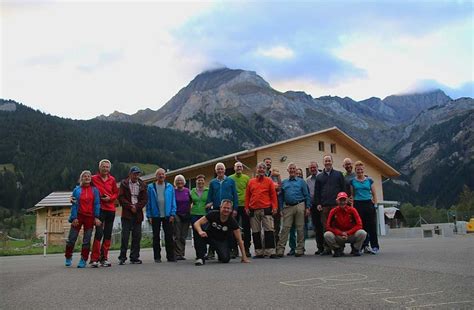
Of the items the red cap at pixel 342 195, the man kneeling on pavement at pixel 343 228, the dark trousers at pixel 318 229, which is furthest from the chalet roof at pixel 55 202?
the red cap at pixel 342 195

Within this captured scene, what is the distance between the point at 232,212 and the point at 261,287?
12.4 feet

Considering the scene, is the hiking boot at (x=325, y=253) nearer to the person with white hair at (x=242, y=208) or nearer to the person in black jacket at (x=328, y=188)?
the person in black jacket at (x=328, y=188)

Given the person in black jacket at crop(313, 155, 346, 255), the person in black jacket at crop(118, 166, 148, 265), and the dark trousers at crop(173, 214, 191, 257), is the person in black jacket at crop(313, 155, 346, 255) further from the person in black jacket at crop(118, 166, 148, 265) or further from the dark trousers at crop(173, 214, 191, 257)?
the person in black jacket at crop(118, 166, 148, 265)

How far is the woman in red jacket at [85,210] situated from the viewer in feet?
29.3

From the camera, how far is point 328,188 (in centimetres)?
991

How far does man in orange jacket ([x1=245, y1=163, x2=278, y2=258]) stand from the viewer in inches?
382

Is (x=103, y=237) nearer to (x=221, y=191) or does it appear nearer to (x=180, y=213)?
(x=180, y=213)

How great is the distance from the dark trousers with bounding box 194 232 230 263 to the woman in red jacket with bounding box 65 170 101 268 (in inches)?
70.5

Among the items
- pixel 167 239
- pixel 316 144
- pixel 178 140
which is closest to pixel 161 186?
pixel 167 239

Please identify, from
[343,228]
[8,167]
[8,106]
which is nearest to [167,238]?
[343,228]

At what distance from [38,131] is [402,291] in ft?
373

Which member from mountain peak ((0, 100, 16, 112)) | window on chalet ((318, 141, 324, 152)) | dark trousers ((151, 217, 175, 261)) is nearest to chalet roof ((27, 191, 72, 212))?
window on chalet ((318, 141, 324, 152))

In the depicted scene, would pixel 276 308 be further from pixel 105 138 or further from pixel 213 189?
pixel 105 138

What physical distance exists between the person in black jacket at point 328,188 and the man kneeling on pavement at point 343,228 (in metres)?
0.45
